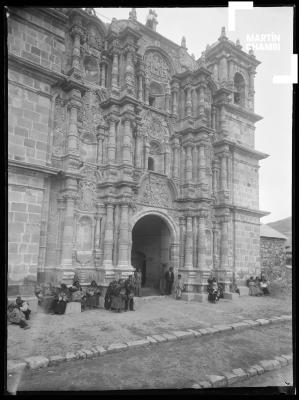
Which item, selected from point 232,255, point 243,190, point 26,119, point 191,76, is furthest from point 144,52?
point 232,255

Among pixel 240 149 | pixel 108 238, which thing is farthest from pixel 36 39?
pixel 240 149

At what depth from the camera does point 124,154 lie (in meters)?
12.6

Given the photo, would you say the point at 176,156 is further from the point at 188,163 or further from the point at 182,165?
the point at 188,163

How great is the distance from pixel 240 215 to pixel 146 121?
23.6ft

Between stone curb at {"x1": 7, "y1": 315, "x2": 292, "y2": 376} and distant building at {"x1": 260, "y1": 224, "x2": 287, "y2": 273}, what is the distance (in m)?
10.6

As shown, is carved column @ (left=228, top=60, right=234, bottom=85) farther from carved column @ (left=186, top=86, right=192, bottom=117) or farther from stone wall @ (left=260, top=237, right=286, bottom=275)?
stone wall @ (left=260, top=237, right=286, bottom=275)

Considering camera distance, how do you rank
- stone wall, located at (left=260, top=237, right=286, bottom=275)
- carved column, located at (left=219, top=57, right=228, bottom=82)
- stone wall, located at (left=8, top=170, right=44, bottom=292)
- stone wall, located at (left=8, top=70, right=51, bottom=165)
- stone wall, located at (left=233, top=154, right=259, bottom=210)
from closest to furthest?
stone wall, located at (left=8, top=170, right=44, bottom=292), stone wall, located at (left=8, top=70, right=51, bottom=165), stone wall, located at (left=233, top=154, right=259, bottom=210), carved column, located at (left=219, top=57, right=228, bottom=82), stone wall, located at (left=260, top=237, right=286, bottom=275)

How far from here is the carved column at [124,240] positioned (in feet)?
39.0

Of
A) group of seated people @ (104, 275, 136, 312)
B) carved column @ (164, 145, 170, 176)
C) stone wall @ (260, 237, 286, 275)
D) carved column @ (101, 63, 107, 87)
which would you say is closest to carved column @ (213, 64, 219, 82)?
carved column @ (164, 145, 170, 176)

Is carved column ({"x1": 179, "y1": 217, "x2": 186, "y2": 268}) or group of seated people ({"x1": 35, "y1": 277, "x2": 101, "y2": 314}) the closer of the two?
group of seated people ({"x1": 35, "y1": 277, "x2": 101, "y2": 314})

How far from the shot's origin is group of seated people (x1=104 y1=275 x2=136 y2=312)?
10.3m

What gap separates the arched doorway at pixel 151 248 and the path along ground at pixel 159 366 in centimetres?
738

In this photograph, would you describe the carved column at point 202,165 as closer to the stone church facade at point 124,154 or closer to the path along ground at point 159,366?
the stone church facade at point 124,154

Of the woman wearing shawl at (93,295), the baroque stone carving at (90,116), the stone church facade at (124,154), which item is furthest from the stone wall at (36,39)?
the woman wearing shawl at (93,295)
